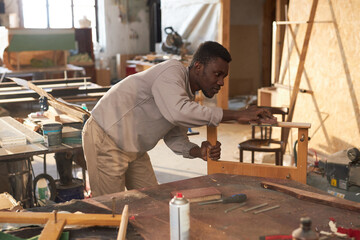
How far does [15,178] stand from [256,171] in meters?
1.83

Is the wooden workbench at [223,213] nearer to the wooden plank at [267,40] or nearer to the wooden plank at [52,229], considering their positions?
the wooden plank at [52,229]

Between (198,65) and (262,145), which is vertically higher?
(198,65)

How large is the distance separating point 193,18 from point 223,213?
6.61 m

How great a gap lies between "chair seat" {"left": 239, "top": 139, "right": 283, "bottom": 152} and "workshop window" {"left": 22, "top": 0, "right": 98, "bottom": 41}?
7.36 m

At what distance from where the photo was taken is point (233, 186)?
2414 mm

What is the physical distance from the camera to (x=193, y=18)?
8.26 meters

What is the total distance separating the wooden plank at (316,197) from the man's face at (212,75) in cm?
61

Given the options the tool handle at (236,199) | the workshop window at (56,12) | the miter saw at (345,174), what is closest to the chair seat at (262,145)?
the miter saw at (345,174)

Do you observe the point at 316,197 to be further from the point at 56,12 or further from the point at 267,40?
the point at 56,12

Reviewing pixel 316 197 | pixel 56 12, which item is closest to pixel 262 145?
pixel 316 197

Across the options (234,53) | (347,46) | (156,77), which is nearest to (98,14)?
(234,53)

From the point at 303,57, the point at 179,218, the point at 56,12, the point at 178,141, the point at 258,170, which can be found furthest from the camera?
the point at 56,12

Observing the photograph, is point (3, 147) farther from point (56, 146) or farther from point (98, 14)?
point (98, 14)

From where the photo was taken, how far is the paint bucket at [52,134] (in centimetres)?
329
